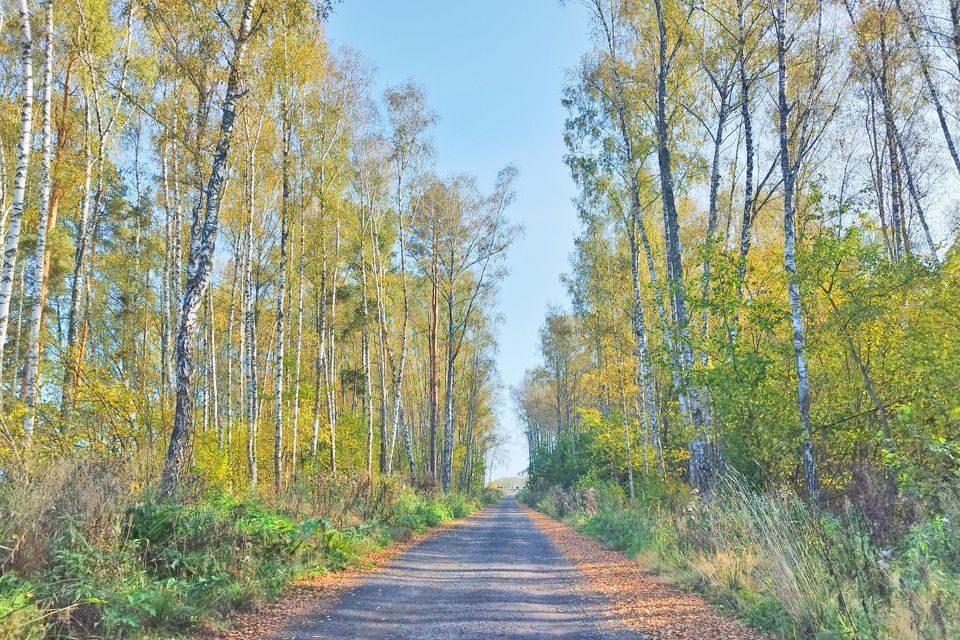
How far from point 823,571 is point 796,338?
4159mm

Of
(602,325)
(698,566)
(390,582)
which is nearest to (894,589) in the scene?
(698,566)

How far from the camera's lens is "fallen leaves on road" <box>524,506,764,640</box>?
495cm

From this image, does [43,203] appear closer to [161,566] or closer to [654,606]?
[161,566]

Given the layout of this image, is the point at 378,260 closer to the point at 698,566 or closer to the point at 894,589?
the point at 698,566

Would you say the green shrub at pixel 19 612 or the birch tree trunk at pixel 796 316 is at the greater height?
the birch tree trunk at pixel 796 316

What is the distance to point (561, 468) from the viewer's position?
125ft

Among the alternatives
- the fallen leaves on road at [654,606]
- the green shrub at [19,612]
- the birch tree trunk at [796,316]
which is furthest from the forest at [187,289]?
the birch tree trunk at [796,316]

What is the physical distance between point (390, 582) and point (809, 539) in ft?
17.1

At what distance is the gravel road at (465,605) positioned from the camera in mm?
4891

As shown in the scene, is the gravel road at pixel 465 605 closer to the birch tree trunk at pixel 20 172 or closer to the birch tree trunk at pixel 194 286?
the birch tree trunk at pixel 194 286

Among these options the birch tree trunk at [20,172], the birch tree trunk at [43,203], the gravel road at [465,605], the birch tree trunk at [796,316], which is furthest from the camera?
the birch tree trunk at [43,203]

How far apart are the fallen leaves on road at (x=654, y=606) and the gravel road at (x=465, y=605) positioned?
0.85 ft

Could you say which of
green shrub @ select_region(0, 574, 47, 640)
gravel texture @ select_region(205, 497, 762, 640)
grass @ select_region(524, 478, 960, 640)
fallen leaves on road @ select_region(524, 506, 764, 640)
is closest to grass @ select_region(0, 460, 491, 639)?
green shrub @ select_region(0, 574, 47, 640)

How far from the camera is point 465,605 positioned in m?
5.96
